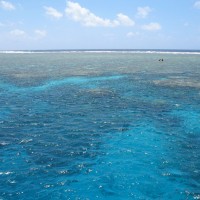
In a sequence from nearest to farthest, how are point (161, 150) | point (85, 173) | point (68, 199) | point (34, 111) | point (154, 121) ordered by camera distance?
point (68, 199) < point (85, 173) < point (161, 150) < point (154, 121) < point (34, 111)

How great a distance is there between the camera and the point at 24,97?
38.2 m

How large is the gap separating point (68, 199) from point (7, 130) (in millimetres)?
11989

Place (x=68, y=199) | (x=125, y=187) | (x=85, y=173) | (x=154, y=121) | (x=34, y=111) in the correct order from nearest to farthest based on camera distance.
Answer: (x=68, y=199), (x=125, y=187), (x=85, y=173), (x=154, y=121), (x=34, y=111)

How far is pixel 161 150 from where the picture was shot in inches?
813

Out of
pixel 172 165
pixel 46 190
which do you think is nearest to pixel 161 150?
pixel 172 165

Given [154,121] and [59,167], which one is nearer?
[59,167]

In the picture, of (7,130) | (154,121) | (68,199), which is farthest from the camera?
(154,121)

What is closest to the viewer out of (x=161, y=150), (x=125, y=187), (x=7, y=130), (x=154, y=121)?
(x=125, y=187)

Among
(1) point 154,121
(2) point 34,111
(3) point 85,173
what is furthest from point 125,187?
(2) point 34,111

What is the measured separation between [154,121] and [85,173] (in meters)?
11.8

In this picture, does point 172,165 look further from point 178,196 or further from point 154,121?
point 154,121

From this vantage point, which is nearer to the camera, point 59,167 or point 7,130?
point 59,167

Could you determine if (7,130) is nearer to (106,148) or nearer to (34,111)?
(34,111)

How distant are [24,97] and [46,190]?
24.5 metres
